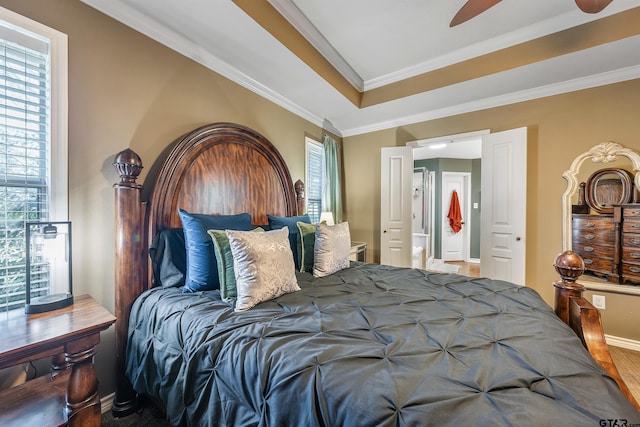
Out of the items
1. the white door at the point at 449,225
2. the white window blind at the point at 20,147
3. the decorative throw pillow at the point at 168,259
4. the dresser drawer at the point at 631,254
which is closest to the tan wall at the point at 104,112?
the white window blind at the point at 20,147

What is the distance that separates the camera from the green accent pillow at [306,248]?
215cm

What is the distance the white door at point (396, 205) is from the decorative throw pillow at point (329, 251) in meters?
1.70

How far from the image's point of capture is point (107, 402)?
157 centimetres

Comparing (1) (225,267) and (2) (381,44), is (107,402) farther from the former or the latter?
(2) (381,44)

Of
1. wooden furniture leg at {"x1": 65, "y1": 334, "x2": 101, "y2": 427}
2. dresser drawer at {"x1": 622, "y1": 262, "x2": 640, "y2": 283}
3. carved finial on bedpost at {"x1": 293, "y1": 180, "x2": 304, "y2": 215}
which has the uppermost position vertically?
carved finial on bedpost at {"x1": 293, "y1": 180, "x2": 304, "y2": 215}

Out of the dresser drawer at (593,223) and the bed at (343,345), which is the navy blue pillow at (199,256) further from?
the dresser drawer at (593,223)

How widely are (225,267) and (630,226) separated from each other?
347 centimetres

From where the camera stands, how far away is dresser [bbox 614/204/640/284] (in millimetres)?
2254

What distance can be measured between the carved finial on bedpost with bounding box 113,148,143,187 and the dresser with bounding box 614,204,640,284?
400 centimetres

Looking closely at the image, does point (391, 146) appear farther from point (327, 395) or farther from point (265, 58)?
point (327, 395)

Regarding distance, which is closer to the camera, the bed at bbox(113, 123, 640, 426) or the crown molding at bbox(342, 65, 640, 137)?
the bed at bbox(113, 123, 640, 426)

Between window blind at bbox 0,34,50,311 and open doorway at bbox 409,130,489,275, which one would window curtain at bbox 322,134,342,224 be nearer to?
window blind at bbox 0,34,50,311

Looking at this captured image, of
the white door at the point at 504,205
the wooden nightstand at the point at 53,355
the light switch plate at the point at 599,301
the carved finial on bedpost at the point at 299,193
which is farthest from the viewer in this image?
the carved finial on bedpost at the point at 299,193

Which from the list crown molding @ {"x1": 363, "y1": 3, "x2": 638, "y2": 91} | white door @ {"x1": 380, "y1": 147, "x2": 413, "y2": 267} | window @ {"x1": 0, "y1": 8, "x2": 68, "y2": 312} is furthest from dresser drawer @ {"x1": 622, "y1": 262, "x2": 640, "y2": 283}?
window @ {"x1": 0, "y1": 8, "x2": 68, "y2": 312}
